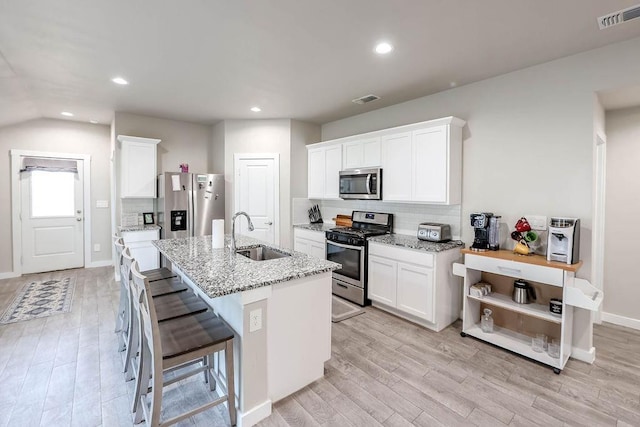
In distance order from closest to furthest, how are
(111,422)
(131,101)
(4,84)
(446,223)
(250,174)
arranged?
(111,422)
(4,84)
(446,223)
(131,101)
(250,174)

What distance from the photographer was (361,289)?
3846 millimetres

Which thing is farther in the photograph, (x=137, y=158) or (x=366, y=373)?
(x=137, y=158)

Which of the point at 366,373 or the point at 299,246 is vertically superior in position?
the point at 299,246

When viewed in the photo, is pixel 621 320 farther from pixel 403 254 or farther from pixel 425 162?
pixel 425 162

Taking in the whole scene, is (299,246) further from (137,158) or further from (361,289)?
(137,158)

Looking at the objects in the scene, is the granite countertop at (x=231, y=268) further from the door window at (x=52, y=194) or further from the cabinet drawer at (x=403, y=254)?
the door window at (x=52, y=194)

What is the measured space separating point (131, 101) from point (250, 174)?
1915mm

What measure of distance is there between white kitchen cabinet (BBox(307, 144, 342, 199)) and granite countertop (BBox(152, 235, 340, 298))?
220cm

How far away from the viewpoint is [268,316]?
78.8 inches

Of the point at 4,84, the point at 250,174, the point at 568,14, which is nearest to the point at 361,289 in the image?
the point at 250,174

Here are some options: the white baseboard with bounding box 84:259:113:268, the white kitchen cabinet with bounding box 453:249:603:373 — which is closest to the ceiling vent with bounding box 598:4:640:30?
the white kitchen cabinet with bounding box 453:249:603:373

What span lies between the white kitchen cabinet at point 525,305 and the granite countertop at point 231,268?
162cm

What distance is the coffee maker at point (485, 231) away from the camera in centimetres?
306

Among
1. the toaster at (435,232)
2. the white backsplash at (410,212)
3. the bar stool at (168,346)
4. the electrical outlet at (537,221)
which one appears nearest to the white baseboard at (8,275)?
the bar stool at (168,346)
